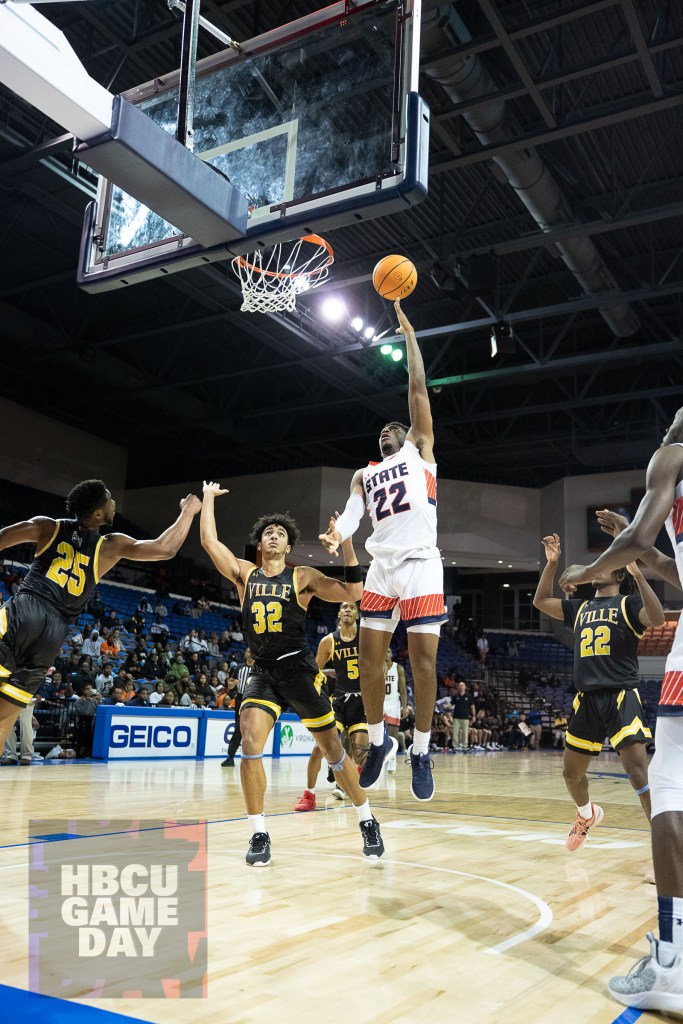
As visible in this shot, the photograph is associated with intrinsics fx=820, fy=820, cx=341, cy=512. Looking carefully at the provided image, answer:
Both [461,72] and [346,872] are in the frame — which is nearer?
[346,872]

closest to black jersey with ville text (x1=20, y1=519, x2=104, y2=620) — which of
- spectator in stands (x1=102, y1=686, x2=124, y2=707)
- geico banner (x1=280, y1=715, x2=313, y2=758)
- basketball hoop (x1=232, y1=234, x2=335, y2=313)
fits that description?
basketball hoop (x1=232, y1=234, x2=335, y2=313)

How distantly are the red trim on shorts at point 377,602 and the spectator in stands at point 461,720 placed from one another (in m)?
18.2

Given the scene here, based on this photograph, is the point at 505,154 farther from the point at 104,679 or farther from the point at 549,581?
the point at 104,679

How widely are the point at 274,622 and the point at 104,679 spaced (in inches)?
426

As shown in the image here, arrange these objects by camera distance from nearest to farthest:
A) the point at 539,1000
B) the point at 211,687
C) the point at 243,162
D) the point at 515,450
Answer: the point at 539,1000 < the point at 243,162 < the point at 211,687 < the point at 515,450

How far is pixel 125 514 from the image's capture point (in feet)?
95.8

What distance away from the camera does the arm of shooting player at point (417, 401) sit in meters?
5.36

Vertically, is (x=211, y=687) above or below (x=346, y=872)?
above

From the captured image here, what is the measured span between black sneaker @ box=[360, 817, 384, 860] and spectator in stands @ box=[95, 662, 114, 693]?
35.1 feet

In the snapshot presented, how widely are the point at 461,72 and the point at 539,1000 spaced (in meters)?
11.0

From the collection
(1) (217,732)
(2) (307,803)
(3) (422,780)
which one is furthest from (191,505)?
(1) (217,732)

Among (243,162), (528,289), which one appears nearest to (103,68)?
(243,162)

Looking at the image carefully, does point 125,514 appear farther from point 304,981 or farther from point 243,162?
point 304,981

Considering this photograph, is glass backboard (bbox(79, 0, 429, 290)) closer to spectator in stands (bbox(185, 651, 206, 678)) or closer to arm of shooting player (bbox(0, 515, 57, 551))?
arm of shooting player (bbox(0, 515, 57, 551))
